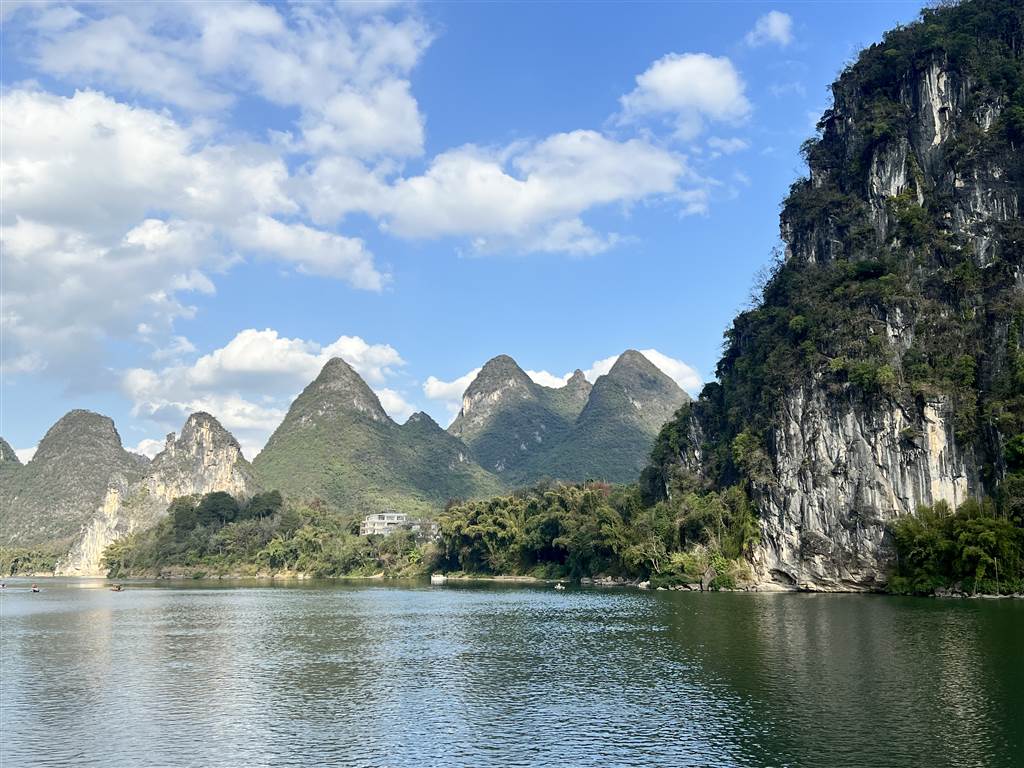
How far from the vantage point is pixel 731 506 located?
64.1 m

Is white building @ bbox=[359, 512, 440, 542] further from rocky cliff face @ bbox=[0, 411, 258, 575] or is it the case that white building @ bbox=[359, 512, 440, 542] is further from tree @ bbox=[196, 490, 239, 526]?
rocky cliff face @ bbox=[0, 411, 258, 575]

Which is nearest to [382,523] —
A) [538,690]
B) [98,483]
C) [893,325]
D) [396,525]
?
[396,525]

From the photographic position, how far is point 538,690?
81.4ft

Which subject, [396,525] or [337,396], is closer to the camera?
[396,525]

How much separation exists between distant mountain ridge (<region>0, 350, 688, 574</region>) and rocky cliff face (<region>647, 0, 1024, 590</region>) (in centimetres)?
9352

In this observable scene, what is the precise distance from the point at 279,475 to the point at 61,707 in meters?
155

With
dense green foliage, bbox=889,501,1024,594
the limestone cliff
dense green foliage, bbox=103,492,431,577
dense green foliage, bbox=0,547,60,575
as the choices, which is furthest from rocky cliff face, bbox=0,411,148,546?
dense green foliage, bbox=889,501,1024,594

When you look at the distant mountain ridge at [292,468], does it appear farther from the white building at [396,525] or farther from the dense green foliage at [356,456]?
the white building at [396,525]

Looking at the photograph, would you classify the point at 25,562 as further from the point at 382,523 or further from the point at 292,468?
the point at 382,523

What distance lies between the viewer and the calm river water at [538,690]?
18.4 m

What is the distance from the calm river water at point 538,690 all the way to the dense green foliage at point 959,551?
2.87m

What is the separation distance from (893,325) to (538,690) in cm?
4304

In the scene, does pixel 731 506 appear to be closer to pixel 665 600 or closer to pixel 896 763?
pixel 665 600

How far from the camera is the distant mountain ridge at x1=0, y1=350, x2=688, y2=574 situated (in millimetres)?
154875
